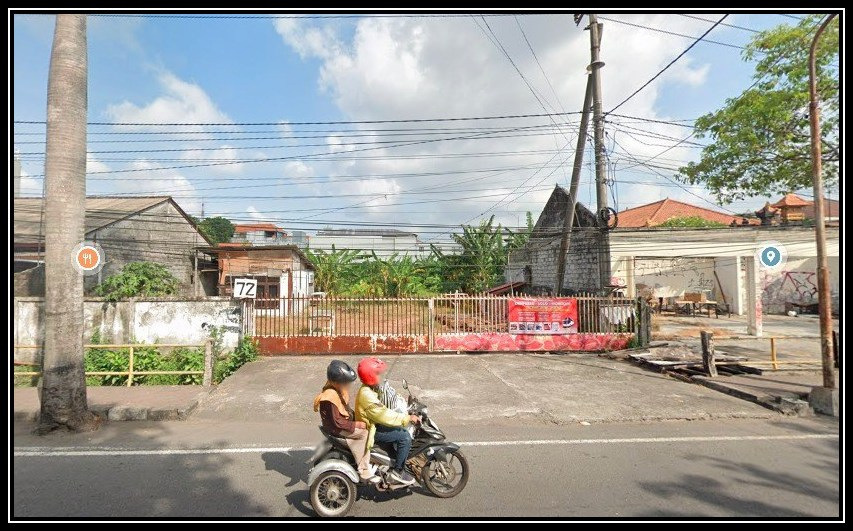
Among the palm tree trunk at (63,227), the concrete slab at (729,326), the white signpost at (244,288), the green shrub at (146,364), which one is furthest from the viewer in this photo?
the concrete slab at (729,326)

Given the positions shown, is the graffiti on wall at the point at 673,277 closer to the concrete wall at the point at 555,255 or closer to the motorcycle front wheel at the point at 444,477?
the concrete wall at the point at 555,255

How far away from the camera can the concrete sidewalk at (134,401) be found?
678cm

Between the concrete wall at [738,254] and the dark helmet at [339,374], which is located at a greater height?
the concrete wall at [738,254]

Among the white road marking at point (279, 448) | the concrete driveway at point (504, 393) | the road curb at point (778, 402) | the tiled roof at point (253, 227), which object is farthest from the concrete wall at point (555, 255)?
the tiled roof at point (253, 227)

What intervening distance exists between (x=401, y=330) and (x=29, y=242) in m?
13.7

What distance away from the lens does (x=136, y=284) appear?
1155 centimetres

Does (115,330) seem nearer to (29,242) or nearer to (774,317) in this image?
(29,242)

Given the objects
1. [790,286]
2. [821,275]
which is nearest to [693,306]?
Answer: [790,286]

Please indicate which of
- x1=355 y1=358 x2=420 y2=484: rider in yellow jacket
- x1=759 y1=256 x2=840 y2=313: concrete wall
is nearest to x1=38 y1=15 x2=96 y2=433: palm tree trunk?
x1=355 y1=358 x2=420 y2=484: rider in yellow jacket

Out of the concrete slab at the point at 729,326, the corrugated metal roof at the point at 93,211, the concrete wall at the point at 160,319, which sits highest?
the corrugated metal roof at the point at 93,211

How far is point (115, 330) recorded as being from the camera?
10.8 m

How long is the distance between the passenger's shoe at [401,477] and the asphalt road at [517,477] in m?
0.21

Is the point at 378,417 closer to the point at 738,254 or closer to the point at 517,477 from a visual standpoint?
the point at 517,477

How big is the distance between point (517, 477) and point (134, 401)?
6564mm
